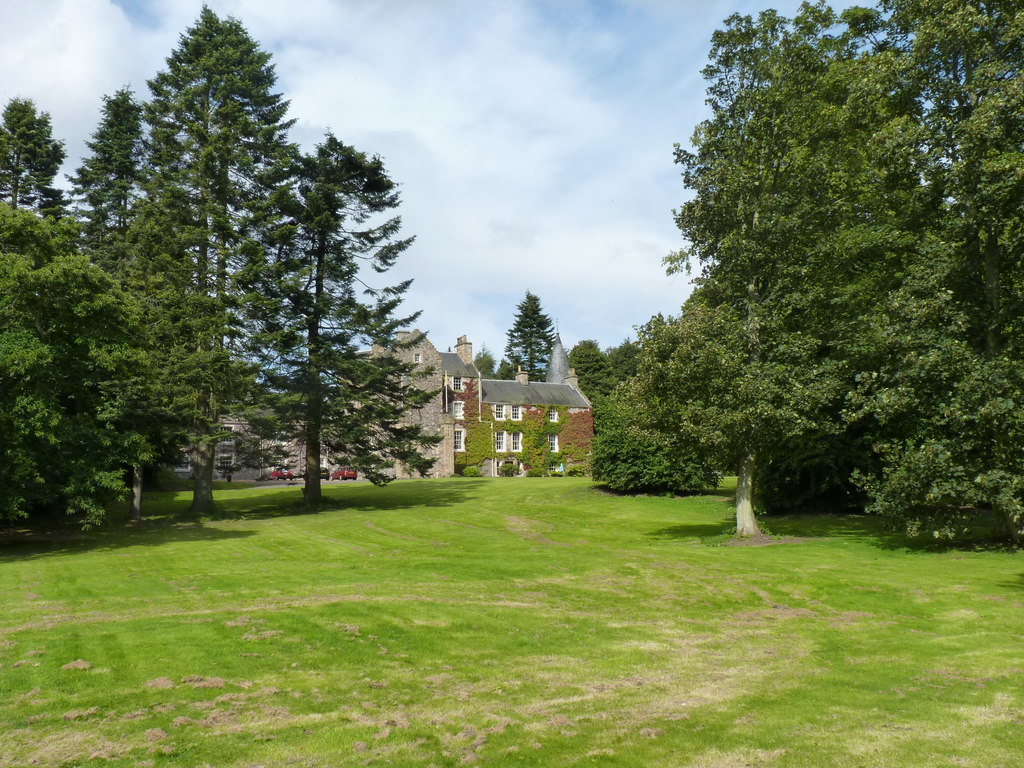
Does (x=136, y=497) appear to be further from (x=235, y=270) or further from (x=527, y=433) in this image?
(x=527, y=433)

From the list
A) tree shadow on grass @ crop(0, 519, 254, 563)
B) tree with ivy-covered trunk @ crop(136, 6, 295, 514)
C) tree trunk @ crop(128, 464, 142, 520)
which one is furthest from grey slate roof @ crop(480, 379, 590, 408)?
tree shadow on grass @ crop(0, 519, 254, 563)

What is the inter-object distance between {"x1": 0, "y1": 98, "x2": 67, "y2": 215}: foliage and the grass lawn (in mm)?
26933

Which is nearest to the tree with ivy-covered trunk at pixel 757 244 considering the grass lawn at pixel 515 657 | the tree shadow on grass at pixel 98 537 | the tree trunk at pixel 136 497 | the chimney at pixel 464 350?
the grass lawn at pixel 515 657

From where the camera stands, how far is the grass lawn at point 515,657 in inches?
258

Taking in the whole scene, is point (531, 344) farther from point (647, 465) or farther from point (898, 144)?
point (898, 144)

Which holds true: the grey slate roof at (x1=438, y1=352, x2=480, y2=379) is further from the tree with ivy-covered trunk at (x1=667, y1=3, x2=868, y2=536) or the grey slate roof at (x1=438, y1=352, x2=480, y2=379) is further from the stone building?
the tree with ivy-covered trunk at (x1=667, y1=3, x2=868, y2=536)

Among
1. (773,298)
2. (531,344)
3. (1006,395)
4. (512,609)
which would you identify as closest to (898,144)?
(773,298)

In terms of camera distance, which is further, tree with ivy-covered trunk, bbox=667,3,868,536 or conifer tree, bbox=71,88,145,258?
conifer tree, bbox=71,88,145,258

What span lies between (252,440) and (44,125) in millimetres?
23572

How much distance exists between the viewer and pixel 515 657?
980cm

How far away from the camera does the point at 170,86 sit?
33.2 m

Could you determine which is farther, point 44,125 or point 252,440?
point 44,125

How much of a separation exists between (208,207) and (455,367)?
34.4 metres

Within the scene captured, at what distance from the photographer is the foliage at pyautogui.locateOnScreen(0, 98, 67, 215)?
3738cm
